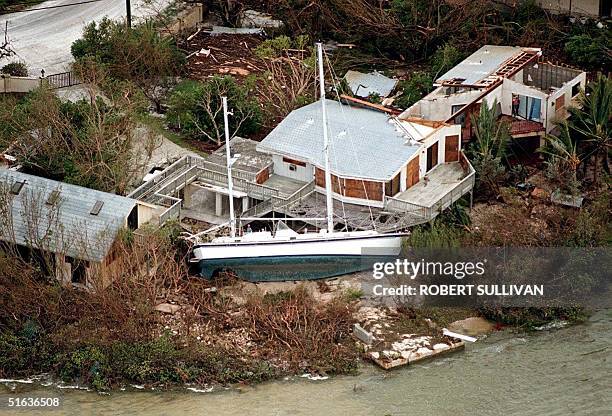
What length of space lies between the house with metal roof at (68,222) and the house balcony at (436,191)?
655 cm

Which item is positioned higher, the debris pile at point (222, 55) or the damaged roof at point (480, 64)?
the damaged roof at point (480, 64)

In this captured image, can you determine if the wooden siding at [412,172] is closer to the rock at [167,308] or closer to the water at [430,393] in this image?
the water at [430,393]

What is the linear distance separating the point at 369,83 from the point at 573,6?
8340 mm

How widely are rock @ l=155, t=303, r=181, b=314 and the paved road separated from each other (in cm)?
1498

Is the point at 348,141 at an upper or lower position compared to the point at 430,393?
upper

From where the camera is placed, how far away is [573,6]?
4469 cm

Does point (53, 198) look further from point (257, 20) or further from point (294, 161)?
point (257, 20)

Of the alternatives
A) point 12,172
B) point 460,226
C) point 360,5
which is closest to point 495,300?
point 460,226

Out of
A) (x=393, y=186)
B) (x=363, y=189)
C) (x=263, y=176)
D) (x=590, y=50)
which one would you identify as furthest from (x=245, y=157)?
(x=590, y=50)

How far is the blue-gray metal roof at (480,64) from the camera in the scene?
3906 centimetres

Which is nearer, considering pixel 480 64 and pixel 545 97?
pixel 545 97

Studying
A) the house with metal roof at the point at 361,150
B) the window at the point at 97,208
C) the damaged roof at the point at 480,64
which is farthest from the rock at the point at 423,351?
the damaged roof at the point at 480,64

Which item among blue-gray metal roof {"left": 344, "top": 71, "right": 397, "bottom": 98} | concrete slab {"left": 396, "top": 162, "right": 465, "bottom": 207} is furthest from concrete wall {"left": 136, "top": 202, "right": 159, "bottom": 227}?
blue-gray metal roof {"left": 344, "top": 71, "right": 397, "bottom": 98}

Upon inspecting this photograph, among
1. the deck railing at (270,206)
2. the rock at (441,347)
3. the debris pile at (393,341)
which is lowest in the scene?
the rock at (441,347)
